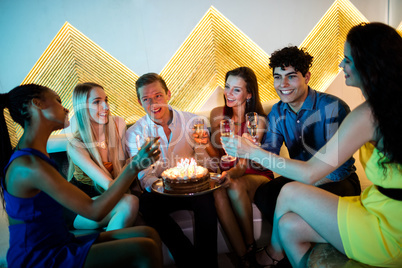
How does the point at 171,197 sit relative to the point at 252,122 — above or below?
below

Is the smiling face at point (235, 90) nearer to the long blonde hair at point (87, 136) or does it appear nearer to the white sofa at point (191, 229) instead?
the white sofa at point (191, 229)

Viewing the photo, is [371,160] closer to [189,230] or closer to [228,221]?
[228,221]

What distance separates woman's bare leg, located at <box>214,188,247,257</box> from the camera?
226cm

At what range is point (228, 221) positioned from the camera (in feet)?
7.53

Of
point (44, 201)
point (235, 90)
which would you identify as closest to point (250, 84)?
point (235, 90)

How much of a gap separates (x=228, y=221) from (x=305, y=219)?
2.53 feet

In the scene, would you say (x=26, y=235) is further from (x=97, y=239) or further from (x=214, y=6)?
(x=214, y=6)

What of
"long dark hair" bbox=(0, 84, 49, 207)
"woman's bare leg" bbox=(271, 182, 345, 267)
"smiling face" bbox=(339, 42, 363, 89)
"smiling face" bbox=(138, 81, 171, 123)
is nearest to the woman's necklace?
"smiling face" bbox=(138, 81, 171, 123)

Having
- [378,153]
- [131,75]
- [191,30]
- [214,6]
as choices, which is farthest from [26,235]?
[214,6]

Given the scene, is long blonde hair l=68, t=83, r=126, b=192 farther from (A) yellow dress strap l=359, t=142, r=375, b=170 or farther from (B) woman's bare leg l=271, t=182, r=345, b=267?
A: (A) yellow dress strap l=359, t=142, r=375, b=170

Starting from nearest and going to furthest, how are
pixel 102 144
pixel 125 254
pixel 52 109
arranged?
pixel 125 254, pixel 52 109, pixel 102 144

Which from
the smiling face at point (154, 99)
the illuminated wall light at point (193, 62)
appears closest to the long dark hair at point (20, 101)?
the smiling face at point (154, 99)

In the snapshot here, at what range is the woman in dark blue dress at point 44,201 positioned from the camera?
4.74ft

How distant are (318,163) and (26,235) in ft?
5.71
